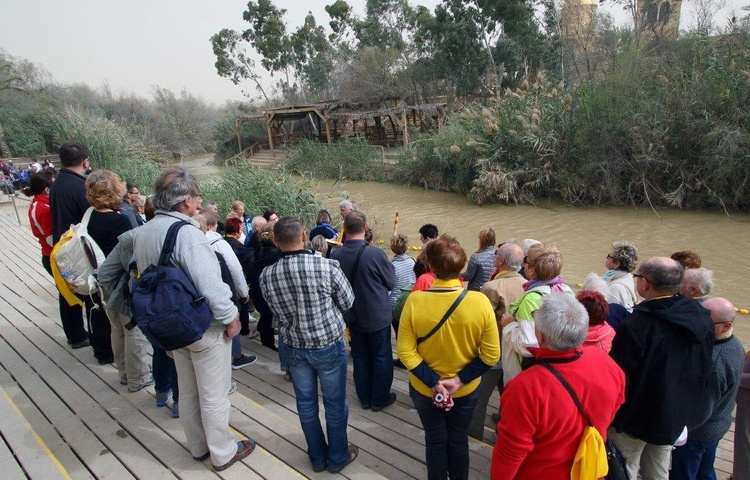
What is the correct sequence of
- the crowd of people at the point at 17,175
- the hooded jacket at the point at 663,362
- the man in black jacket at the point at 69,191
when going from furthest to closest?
1. the crowd of people at the point at 17,175
2. the man in black jacket at the point at 69,191
3. the hooded jacket at the point at 663,362

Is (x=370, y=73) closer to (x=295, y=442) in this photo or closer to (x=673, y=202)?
(x=673, y=202)

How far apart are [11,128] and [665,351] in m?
29.8

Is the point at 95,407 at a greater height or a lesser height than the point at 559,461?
lesser

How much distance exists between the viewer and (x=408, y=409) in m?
2.99

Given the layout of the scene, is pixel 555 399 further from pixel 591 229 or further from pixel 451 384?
pixel 591 229

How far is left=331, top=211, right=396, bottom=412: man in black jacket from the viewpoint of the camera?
2.79 metres

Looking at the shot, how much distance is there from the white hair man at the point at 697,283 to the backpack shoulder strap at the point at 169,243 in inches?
97.6

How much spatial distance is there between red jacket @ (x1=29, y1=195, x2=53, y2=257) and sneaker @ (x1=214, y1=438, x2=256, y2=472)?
250cm

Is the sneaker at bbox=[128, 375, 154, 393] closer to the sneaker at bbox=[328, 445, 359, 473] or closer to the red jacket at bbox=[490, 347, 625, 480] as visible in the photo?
the sneaker at bbox=[328, 445, 359, 473]

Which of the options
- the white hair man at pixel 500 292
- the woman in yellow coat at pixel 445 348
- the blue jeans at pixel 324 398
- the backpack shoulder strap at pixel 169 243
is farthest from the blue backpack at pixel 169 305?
the white hair man at pixel 500 292

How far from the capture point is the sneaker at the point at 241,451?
7.27ft

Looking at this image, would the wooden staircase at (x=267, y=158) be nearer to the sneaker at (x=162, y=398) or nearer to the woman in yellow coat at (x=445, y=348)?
the sneaker at (x=162, y=398)

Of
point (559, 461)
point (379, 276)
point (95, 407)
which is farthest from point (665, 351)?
point (95, 407)

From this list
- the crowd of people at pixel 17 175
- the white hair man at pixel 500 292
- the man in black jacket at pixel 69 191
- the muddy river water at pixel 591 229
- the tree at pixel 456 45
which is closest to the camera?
the white hair man at pixel 500 292
